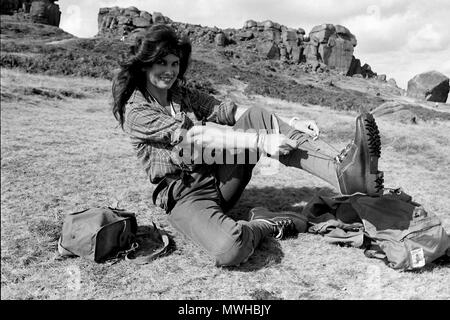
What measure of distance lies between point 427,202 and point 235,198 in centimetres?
237

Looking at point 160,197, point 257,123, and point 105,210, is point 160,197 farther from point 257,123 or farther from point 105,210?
point 257,123

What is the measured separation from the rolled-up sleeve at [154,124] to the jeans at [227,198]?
422mm

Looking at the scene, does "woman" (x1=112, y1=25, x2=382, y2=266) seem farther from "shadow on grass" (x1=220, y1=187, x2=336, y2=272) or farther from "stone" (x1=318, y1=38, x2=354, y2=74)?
"stone" (x1=318, y1=38, x2=354, y2=74)

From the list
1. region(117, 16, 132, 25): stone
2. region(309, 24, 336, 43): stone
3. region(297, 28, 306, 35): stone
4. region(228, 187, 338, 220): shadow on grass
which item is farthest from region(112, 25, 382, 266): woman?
region(297, 28, 306, 35): stone

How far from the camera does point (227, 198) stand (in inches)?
144

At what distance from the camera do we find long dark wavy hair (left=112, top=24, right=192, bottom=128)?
3430 mm

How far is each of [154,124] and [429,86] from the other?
195 ft

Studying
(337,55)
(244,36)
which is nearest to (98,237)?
(244,36)

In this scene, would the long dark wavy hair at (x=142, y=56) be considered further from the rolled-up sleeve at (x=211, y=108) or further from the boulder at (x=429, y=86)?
the boulder at (x=429, y=86)

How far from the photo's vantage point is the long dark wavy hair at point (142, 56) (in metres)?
3.43

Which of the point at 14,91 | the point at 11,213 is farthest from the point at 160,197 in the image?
the point at 14,91

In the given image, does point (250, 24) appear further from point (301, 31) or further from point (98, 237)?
point (98, 237)

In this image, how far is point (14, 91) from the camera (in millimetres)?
11180

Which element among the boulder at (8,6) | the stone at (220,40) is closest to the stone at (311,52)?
the stone at (220,40)
